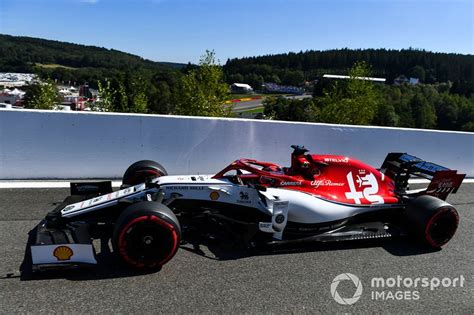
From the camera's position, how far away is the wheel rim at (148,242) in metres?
4.32

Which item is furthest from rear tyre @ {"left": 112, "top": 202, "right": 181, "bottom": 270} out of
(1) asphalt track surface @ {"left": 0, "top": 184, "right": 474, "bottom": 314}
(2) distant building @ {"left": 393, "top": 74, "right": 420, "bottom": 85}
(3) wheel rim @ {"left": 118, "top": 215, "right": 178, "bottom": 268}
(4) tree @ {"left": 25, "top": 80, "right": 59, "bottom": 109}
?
(2) distant building @ {"left": 393, "top": 74, "right": 420, "bottom": 85}

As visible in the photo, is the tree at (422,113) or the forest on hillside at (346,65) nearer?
the tree at (422,113)

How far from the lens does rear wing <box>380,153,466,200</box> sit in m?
6.16

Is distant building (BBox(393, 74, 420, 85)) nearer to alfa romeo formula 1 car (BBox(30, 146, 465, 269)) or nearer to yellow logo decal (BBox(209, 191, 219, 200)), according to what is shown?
alfa romeo formula 1 car (BBox(30, 146, 465, 269))

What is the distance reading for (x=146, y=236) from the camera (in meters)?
4.38

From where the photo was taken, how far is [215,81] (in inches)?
977

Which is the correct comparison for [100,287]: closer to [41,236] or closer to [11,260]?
[41,236]

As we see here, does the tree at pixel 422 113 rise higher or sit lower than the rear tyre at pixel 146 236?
lower

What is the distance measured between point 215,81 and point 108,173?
17453 mm

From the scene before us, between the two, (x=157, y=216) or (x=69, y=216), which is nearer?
(x=157, y=216)

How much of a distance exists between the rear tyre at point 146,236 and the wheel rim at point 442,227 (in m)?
3.26

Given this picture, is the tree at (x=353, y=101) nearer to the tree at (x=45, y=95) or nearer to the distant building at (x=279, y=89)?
the tree at (x=45, y=95)

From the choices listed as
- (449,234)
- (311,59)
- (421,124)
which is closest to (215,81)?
(449,234)

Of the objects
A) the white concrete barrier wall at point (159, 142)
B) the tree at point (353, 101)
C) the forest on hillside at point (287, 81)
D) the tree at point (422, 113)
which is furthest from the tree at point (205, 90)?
the tree at point (422, 113)
